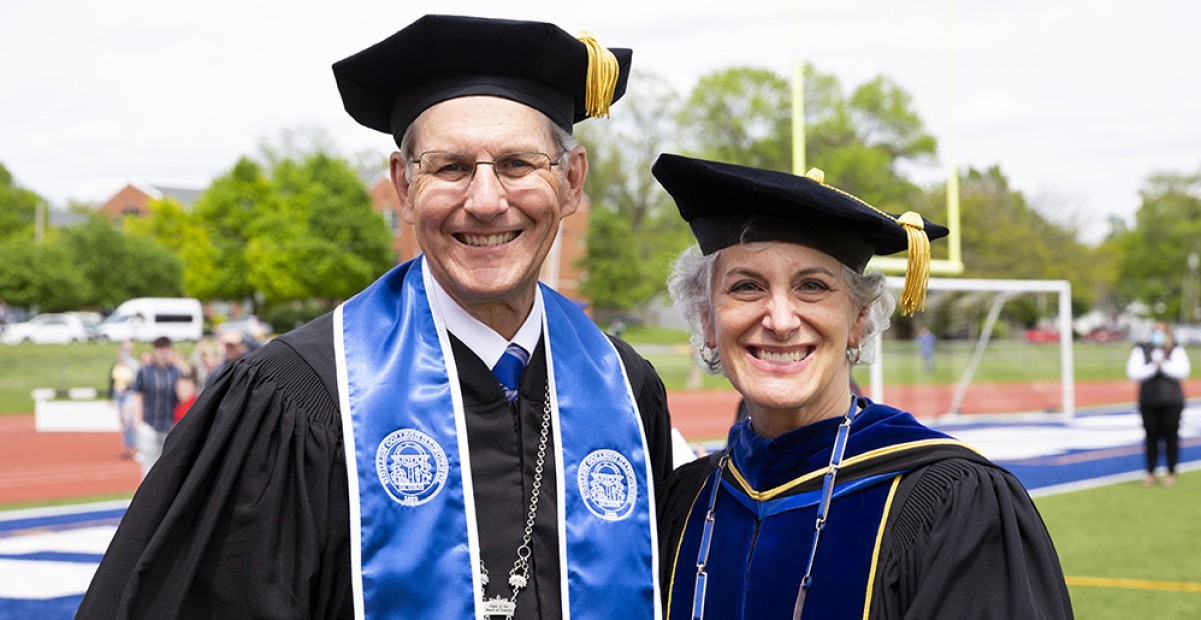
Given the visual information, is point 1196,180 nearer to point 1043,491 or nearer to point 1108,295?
point 1108,295

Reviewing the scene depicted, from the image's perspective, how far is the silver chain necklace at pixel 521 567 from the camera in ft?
7.36

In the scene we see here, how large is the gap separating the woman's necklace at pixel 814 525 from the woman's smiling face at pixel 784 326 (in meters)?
0.09

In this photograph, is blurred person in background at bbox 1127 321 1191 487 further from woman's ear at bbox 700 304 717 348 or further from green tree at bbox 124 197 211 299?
green tree at bbox 124 197 211 299

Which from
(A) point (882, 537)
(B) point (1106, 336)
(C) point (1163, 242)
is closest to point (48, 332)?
(A) point (882, 537)

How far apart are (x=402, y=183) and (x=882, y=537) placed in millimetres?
1288

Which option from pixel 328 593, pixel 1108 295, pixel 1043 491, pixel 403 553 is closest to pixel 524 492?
pixel 403 553

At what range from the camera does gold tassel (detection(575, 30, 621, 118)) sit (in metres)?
2.48

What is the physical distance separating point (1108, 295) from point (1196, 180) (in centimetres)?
1642

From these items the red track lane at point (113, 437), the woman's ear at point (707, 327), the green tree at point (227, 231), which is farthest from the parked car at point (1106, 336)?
the woman's ear at point (707, 327)

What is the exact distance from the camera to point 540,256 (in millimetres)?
2422

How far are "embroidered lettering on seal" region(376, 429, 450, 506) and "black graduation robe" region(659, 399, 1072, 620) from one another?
2.01 ft

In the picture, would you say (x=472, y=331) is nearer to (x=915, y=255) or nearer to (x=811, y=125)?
(x=915, y=255)

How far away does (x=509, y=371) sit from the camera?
247 cm

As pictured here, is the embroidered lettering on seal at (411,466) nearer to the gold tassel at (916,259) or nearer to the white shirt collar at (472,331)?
the white shirt collar at (472,331)
